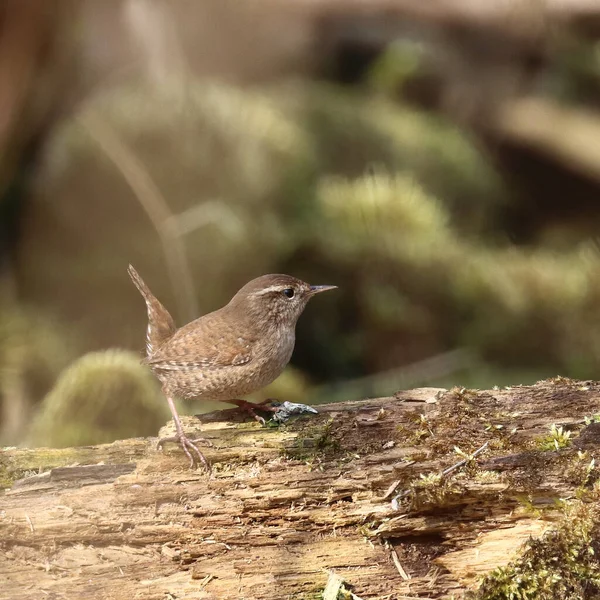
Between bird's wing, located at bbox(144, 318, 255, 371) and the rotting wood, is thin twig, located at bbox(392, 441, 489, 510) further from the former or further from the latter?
bird's wing, located at bbox(144, 318, 255, 371)

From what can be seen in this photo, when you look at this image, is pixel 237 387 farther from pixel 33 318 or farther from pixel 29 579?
pixel 33 318

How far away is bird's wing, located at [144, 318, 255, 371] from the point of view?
1871 mm

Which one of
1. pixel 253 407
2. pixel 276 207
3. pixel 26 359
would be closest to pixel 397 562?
pixel 253 407

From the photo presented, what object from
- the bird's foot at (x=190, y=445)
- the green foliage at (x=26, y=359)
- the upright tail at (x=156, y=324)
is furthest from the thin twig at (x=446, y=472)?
the green foliage at (x=26, y=359)

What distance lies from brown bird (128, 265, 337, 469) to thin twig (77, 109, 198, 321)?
39.7 inches

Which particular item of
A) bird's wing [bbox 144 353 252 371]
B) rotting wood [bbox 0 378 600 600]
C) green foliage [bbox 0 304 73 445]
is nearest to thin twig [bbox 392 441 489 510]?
rotting wood [bbox 0 378 600 600]

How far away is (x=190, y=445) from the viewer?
1.63 m

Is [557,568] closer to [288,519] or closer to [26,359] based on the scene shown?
[288,519]

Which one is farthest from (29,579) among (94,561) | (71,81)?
(71,81)

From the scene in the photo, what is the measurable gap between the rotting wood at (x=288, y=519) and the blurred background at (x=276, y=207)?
3.14 ft

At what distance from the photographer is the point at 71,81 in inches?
130

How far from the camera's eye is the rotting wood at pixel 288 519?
57.7 inches

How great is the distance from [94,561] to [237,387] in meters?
0.60

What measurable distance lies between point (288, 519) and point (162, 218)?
1.86 metres
